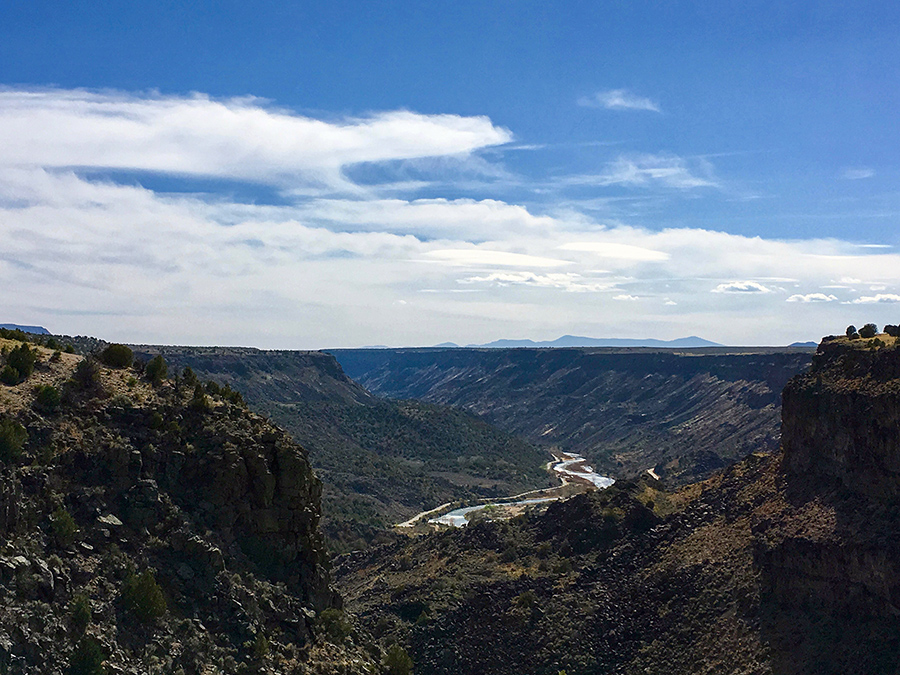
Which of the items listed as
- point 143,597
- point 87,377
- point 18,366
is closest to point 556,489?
point 87,377

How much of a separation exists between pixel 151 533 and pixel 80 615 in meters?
5.65

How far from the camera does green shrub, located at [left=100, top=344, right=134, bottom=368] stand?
1432 inches

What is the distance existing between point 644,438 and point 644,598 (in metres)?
Answer: 141

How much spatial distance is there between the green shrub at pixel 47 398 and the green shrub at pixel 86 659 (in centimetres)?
1040

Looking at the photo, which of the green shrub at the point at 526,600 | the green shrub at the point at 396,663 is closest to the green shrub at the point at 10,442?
the green shrub at the point at 396,663

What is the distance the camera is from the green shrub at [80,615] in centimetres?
2400

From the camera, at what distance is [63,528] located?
2655 cm

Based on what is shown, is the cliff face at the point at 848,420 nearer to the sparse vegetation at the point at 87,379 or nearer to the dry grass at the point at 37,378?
the sparse vegetation at the point at 87,379

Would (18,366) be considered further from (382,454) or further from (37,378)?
(382,454)

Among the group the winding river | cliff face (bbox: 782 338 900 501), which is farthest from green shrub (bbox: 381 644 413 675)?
the winding river

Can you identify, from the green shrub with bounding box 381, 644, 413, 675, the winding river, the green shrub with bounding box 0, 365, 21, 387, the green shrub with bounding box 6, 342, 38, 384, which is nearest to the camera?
the green shrub with bounding box 0, 365, 21, 387

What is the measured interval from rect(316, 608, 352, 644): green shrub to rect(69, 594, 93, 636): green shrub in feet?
34.4

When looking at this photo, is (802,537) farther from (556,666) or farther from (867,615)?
(556,666)

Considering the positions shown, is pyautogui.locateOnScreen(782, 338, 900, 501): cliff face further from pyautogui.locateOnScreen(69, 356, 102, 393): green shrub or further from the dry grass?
the dry grass
